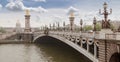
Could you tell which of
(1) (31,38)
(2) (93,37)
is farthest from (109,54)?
(1) (31,38)

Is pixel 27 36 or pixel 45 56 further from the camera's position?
pixel 27 36

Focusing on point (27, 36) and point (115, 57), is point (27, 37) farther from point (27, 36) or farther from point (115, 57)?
point (115, 57)

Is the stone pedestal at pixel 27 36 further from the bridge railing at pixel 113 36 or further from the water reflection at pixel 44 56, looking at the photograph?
the bridge railing at pixel 113 36

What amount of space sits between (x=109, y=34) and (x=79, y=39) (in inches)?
472

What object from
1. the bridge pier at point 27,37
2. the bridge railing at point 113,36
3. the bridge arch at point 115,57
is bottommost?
the bridge pier at point 27,37

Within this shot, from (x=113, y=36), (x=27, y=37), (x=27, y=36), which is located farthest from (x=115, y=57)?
(x=27, y=36)

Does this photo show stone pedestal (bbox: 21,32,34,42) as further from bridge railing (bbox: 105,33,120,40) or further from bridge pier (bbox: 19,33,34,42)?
bridge railing (bbox: 105,33,120,40)

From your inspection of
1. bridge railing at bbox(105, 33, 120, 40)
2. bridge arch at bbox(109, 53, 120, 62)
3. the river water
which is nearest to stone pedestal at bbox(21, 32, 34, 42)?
the river water

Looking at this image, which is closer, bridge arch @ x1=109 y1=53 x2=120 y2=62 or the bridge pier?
bridge arch @ x1=109 y1=53 x2=120 y2=62

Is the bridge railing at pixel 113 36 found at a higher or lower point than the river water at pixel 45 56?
higher

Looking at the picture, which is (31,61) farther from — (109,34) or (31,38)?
(31,38)

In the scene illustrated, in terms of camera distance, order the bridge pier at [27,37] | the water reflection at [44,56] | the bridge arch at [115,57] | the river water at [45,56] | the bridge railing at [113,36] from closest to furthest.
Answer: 1. the bridge railing at [113,36]
2. the bridge arch at [115,57]
3. the river water at [45,56]
4. the water reflection at [44,56]
5. the bridge pier at [27,37]

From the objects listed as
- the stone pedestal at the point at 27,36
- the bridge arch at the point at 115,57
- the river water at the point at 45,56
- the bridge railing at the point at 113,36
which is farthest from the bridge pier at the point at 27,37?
the bridge railing at the point at 113,36

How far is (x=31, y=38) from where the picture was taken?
364ft
